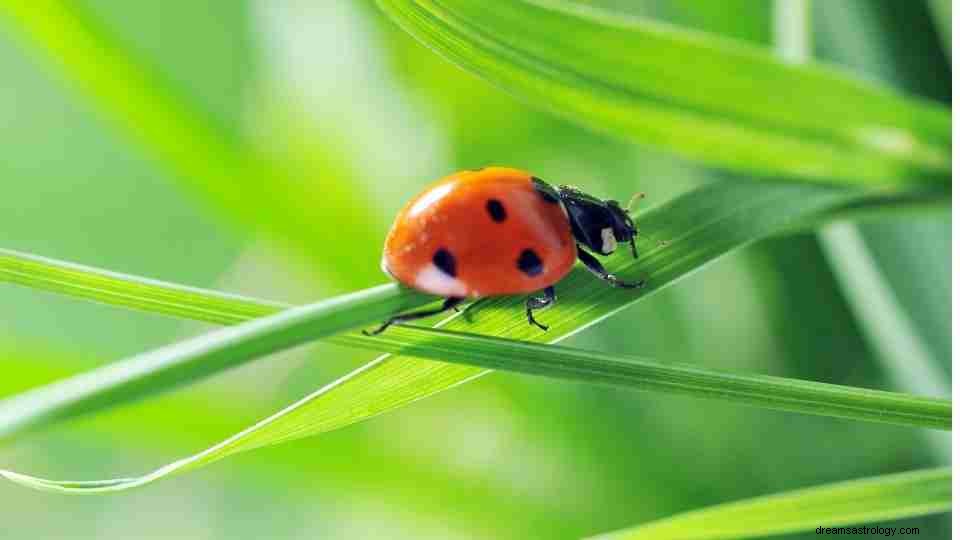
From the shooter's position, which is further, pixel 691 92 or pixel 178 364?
pixel 691 92

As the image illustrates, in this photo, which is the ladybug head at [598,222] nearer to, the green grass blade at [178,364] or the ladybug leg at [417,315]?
the ladybug leg at [417,315]

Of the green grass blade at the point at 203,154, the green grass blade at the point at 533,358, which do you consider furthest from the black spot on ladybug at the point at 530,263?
the green grass blade at the point at 203,154

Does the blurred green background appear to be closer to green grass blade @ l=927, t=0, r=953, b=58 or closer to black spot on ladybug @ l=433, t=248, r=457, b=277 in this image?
green grass blade @ l=927, t=0, r=953, b=58

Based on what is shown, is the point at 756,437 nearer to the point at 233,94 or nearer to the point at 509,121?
the point at 509,121

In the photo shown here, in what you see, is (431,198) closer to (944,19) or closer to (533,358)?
(533,358)

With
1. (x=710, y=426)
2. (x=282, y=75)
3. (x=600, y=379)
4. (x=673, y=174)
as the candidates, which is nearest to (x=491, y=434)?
(x=710, y=426)

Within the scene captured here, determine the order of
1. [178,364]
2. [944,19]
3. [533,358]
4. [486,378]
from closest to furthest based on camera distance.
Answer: [178,364] → [533,358] → [944,19] → [486,378]

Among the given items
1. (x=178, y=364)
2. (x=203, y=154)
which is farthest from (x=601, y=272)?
(x=203, y=154)
